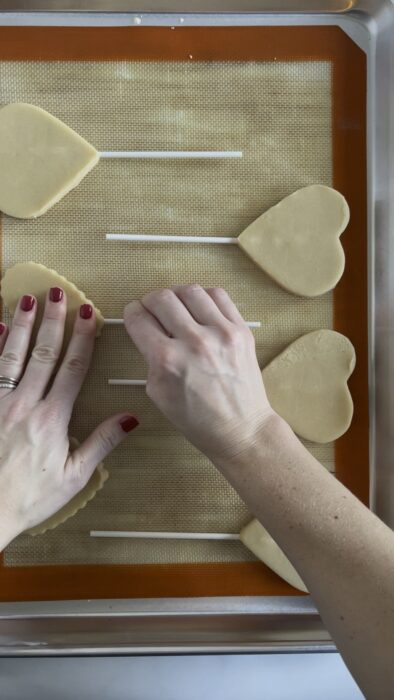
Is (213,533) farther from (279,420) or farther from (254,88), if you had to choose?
(254,88)

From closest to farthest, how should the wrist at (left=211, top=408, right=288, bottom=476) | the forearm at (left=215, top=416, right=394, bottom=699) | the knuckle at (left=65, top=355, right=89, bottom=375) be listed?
the forearm at (left=215, top=416, right=394, bottom=699)
the wrist at (left=211, top=408, right=288, bottom=476)
the knuckle at (left=65, top=355, right=89, bottom=375)

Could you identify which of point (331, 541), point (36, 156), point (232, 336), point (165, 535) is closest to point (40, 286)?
point (36, 156)

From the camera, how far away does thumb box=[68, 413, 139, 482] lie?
0.74m

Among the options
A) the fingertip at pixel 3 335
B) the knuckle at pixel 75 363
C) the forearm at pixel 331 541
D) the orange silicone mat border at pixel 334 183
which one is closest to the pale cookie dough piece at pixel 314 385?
the orange silicone mat border at pixel 334 183

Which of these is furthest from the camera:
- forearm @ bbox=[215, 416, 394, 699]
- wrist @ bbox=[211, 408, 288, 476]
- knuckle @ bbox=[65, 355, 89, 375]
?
knuckle @ bbox=[65, 355, 89, 375]

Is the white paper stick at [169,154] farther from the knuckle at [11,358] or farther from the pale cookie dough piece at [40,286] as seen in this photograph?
the knuckle at [11,358]

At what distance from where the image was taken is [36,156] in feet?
2.56

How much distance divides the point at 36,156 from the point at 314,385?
47 cm

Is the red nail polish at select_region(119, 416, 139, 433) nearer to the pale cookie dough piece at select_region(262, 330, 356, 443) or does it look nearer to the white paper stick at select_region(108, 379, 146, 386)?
the white paper stick at select_region(108, 379, 146, 386)

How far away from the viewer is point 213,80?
31.8 inches

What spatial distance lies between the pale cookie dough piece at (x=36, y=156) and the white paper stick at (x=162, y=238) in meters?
0.09

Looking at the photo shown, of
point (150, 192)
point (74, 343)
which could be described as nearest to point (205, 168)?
point (150, 192)

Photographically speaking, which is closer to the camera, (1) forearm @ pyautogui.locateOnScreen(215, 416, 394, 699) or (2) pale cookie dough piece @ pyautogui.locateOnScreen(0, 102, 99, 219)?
(1) forearm @ pyautogui.locateOnScreen(215, 416, 394, 699)

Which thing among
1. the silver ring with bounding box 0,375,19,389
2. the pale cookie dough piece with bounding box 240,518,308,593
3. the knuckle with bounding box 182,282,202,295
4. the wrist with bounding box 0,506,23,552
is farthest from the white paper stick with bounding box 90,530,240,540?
the knuckle with bounding box 182,282,202,295
